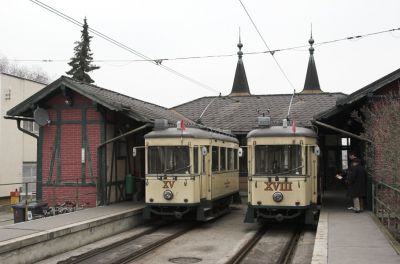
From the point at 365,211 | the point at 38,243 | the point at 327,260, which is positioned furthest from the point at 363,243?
the point at 38,243

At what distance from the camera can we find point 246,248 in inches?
458

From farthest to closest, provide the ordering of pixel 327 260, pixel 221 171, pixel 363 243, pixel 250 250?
pixel 221 171 → pixel 250 250 → pixel 363 243 → pixel 327 260

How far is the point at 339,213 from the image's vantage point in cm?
1409

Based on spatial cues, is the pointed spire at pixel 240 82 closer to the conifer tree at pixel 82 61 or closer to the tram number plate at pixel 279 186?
the conifer tree at pixel 82 61

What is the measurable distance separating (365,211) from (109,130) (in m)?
8.29

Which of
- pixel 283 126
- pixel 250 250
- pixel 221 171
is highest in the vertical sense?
pixel 283 126

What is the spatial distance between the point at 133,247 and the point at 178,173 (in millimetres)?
2924

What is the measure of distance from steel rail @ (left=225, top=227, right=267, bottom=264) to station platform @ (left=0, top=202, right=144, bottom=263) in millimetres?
3717

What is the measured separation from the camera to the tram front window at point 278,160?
43.7 ft

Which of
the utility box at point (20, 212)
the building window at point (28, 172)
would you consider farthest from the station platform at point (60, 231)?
the building window at point (28, 172)

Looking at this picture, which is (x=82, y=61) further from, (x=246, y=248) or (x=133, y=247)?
(x=246, y=248)

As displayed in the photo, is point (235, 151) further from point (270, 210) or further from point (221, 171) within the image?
point (270, 210)

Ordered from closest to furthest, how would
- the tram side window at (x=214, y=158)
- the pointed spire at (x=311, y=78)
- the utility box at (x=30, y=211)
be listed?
the utility box at (x=30, y=211) → the tram side window at (x=214, y=158) → the pointed spire at (x=311, y=78)

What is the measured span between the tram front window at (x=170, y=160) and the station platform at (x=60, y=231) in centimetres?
156
